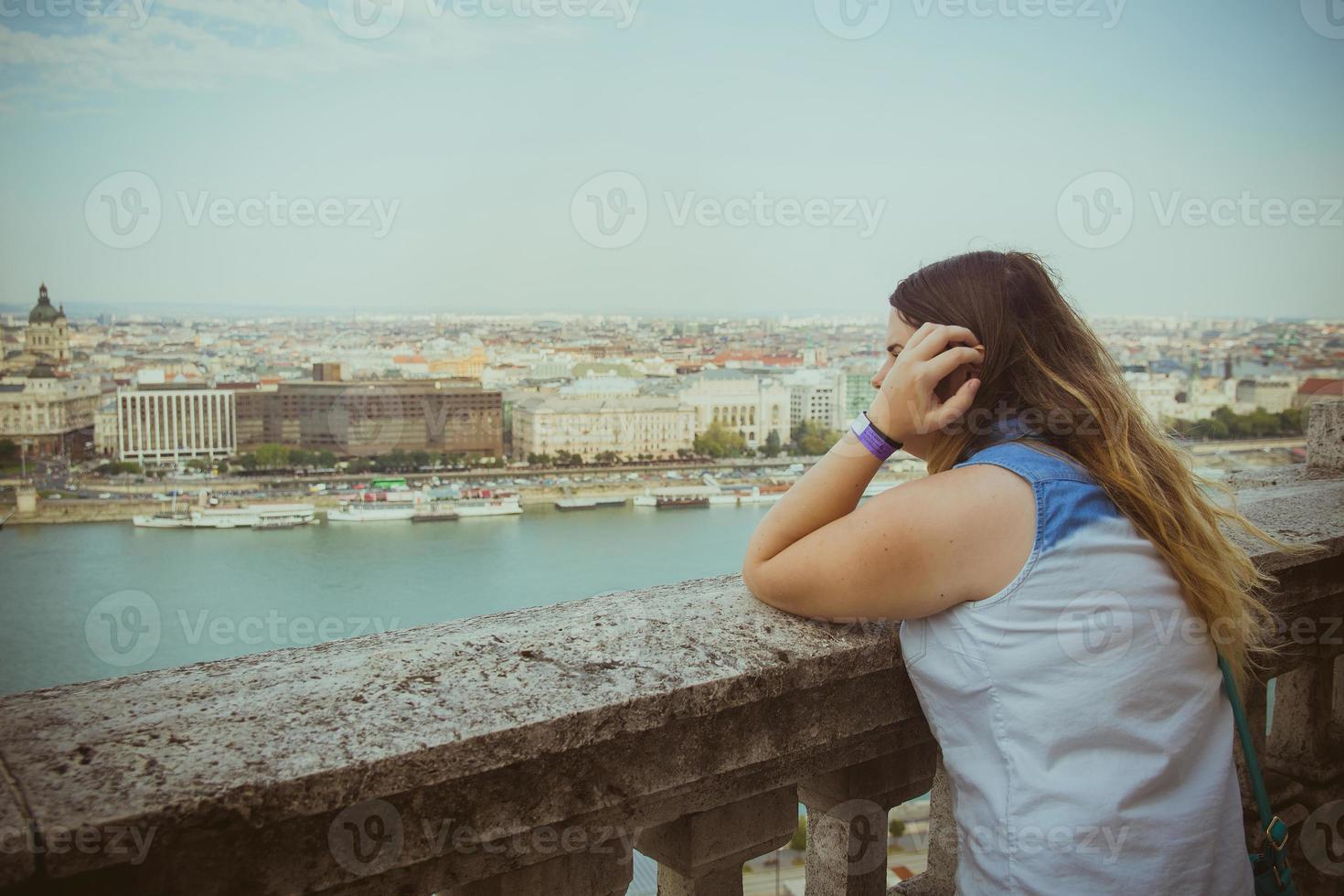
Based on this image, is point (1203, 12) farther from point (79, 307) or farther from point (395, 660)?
point (79, 307)

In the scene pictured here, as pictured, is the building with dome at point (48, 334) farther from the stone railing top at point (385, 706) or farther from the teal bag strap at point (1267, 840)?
the teal bag strap at point (1267, 840)

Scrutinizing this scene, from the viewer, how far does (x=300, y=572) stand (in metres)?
13.1

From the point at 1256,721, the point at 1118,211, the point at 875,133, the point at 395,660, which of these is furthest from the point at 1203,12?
the point at 395,660

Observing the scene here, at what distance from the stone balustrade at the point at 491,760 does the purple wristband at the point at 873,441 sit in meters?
0.15

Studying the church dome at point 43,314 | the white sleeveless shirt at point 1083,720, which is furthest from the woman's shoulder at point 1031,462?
the church dome at point 43,314

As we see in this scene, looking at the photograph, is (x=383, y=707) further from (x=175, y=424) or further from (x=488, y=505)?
(x=175, y=424)

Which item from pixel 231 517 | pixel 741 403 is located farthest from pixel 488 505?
pixel 741 403

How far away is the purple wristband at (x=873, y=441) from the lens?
0.82 metres

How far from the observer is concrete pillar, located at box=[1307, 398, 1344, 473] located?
5.97 feet

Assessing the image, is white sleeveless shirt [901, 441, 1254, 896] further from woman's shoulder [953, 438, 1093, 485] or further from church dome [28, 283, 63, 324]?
church dome [28, 283, 63, 324]

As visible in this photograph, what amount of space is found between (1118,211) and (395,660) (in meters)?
3.04

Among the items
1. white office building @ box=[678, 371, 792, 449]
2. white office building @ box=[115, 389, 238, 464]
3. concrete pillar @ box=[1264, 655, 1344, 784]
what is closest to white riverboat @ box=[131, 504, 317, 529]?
white office building @ box=[115, 389, 238, 464]

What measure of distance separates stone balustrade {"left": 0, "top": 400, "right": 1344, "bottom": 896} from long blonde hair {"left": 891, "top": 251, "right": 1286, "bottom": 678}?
0.75 ft

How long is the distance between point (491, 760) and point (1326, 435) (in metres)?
1.90
